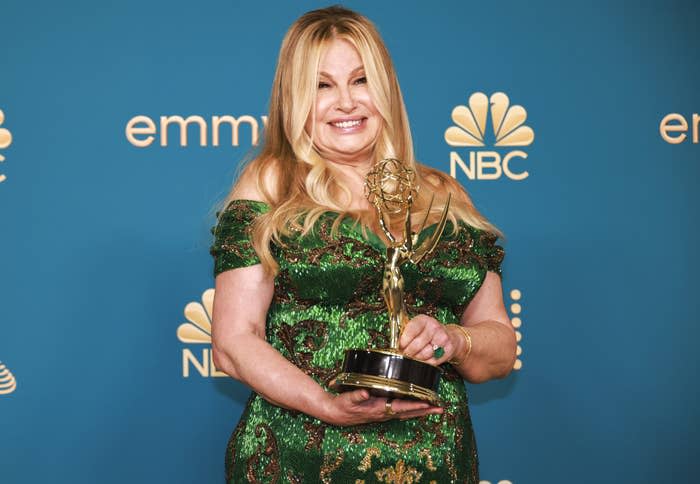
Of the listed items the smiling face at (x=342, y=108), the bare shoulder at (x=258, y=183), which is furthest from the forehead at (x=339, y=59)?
the bare shoulder at (x=258, y=183)

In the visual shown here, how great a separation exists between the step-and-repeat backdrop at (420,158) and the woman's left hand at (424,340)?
0.96 metres

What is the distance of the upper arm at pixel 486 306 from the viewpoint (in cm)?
172

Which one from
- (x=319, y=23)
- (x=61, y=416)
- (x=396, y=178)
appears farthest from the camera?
(x=61, y=416)

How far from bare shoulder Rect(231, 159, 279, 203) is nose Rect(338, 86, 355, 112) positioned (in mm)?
157

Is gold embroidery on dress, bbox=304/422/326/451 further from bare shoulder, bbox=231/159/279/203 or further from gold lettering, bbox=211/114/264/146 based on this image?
gold lettering, bbox=211/114/264/146

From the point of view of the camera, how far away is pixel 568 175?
7.80ft

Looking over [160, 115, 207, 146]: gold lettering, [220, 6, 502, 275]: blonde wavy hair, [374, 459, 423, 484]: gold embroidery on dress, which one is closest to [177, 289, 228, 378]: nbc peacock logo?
[160, 115, 207, 146]: gold lettering

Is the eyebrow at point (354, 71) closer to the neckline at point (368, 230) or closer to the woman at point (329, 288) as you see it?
the woman at point (329, 288)

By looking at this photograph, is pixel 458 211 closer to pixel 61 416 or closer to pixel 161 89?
pixel 161 89

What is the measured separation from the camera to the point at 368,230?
5.23ft

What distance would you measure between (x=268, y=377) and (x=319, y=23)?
635 millimetres

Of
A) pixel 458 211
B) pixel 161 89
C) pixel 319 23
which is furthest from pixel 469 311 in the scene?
pixel 161 89

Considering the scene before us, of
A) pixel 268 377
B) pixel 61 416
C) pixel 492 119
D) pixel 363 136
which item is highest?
pixel 492 119

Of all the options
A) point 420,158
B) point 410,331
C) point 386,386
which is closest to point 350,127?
point 410,331
